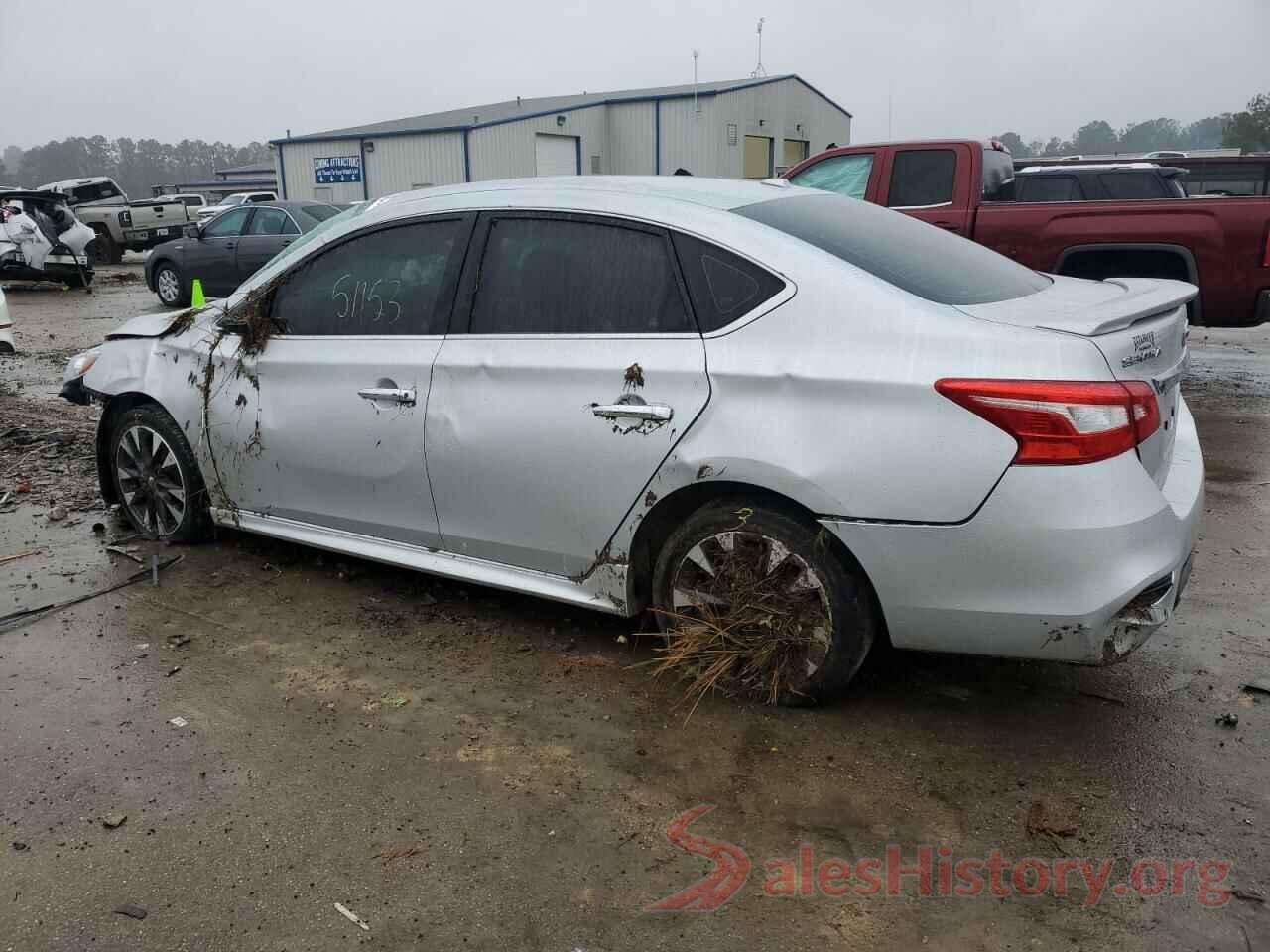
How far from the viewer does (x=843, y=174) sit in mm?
9227

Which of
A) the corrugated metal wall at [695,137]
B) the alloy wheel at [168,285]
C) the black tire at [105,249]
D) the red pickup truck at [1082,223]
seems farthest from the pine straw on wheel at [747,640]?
the corrugated metal wall at [695,137]

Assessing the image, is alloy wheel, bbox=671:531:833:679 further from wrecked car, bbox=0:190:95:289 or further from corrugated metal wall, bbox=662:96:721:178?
corrugated metal wall, bbox=662:96:721:178

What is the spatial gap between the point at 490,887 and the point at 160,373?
328cm

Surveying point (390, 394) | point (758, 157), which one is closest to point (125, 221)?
point (758, 157)

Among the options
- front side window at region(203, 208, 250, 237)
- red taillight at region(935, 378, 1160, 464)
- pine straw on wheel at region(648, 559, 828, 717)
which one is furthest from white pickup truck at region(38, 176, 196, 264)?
red taillight at region(935, 378, 1160, 464)

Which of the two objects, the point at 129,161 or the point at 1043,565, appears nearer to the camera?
the point at 1043,565

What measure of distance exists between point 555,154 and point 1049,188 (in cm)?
2333

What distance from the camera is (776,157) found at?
33.5 metres

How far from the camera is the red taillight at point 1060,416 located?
2.76 metres

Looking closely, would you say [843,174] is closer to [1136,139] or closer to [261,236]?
[261,236]

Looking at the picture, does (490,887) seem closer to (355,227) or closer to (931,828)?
(931,828)

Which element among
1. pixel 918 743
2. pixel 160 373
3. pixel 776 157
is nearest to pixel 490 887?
pixel 918 743

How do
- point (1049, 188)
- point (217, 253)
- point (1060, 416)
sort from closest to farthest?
point (1060, 416)
point (1049, 188)
point (217, 253)

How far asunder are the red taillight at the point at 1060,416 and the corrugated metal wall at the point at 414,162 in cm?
2790
